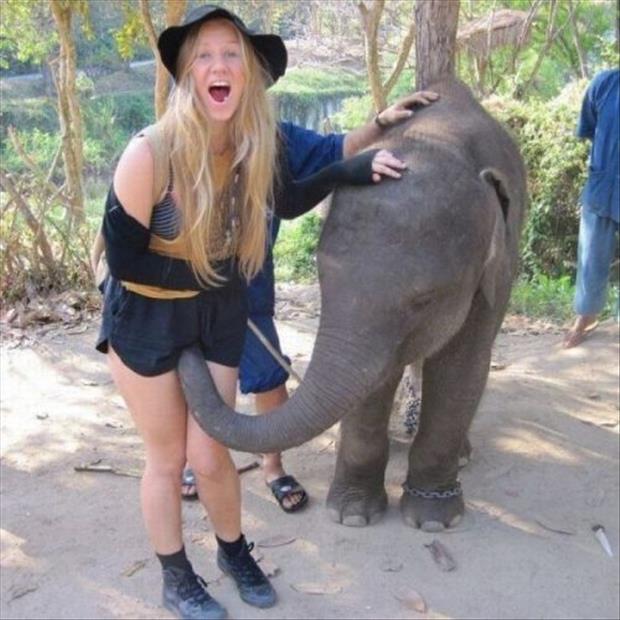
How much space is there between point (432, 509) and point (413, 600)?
601 mm

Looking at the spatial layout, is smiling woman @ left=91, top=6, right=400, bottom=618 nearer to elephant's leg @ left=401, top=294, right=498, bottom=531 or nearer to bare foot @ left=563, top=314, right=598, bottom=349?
elephant's leg @ left=401, top=294, right=498, bottom=531

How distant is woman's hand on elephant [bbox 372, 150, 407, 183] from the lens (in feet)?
10.7

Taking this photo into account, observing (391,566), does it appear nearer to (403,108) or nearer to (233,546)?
(233,546)

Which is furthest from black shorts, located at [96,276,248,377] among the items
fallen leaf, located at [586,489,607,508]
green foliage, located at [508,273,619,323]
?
green foliage, located at [508,273,619,323]

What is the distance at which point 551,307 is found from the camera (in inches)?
325

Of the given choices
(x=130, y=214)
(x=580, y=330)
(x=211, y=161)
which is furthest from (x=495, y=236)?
(x=580, y=330)

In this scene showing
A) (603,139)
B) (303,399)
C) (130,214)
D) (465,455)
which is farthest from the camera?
(603,139)

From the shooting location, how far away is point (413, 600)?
3639 mm

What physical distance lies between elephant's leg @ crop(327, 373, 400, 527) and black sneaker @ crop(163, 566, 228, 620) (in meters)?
0.91

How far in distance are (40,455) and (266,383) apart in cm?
149

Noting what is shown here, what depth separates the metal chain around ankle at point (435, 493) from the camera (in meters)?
4.18

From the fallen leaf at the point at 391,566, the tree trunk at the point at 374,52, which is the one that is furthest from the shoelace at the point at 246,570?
the tree trunk at the point at 374,52

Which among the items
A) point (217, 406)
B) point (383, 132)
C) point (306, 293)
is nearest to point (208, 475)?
point (217, 406)

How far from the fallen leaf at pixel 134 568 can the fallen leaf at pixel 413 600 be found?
1.10 meters
